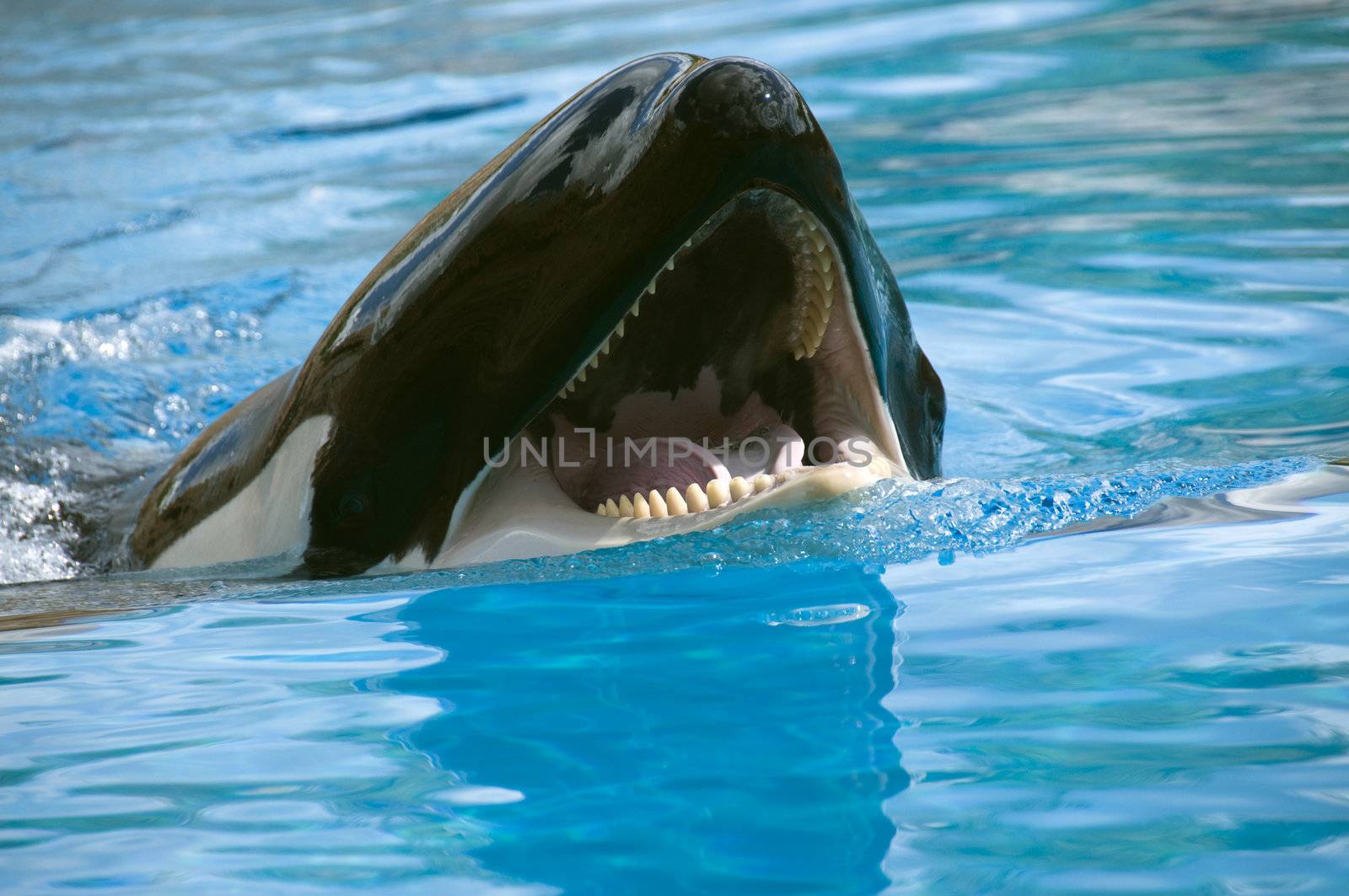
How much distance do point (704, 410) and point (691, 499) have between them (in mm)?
376

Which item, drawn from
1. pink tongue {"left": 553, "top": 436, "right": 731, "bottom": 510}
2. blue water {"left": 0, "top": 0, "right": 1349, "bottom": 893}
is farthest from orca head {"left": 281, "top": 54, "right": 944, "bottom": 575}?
blue water {"left": 0, "top": 0, "right": 1349, "bottom": 893}

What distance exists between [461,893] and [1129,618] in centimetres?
130

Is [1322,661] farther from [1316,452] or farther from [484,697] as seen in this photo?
[1316,452]

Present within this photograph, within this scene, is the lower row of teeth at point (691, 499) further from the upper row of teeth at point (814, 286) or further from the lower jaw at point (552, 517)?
the upper row of teeth at point (814, 286)

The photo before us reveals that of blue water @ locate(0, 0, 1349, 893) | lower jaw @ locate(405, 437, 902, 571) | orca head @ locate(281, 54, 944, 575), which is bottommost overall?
blue water @ locate(0, 0, 1349, 893)

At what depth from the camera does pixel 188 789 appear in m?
2.34

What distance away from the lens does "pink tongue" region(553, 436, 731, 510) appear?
321 centimetres

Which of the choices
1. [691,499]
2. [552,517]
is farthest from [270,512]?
[691,499]

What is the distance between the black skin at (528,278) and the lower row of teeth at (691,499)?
0.25 m

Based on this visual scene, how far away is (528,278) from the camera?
2871 mm

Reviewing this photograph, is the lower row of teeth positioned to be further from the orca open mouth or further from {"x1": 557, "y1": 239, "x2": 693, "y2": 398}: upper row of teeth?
{"x1": 557, "y1": 239, "x2": 693, "y2": 398}: upper row of teeth

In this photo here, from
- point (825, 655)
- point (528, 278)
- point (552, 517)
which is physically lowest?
point (825, 655)

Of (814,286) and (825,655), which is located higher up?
(814,286)

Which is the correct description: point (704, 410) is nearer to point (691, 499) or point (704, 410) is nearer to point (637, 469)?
point (637, 469)
